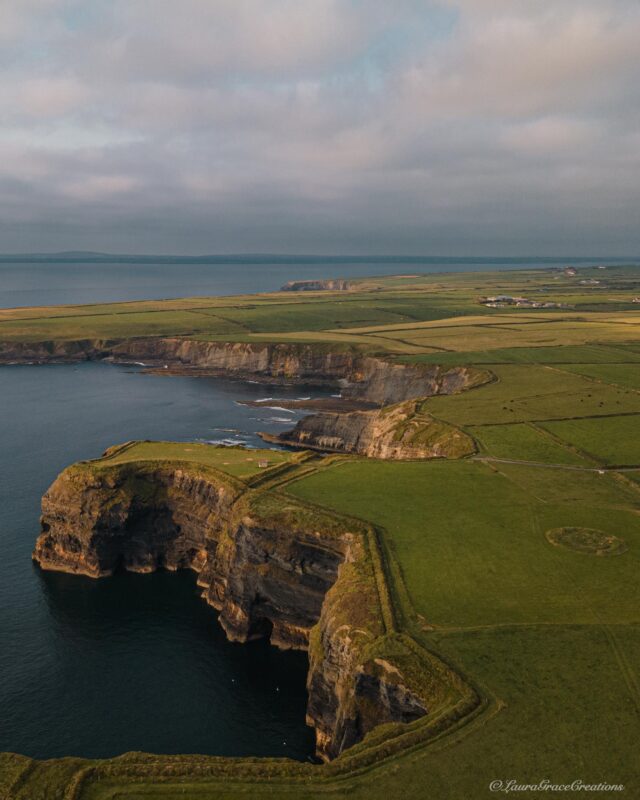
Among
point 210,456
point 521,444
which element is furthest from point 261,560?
point 521,444

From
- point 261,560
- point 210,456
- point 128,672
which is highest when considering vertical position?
point 210,456

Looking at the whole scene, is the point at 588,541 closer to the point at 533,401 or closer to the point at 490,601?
the point at 490,601
